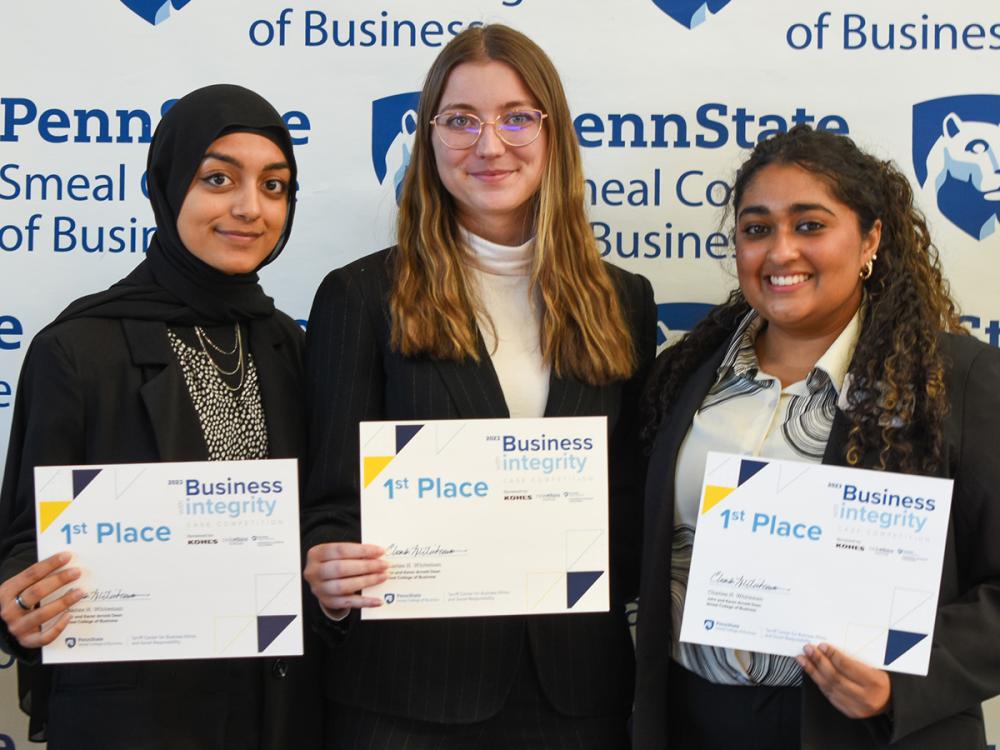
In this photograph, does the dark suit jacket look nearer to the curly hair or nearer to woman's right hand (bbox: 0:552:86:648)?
woman's right hand (bbox: 0:552:86:648)

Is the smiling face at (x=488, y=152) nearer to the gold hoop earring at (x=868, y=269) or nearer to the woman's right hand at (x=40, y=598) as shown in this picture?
the gold hoop earring at (x=868, y=269)

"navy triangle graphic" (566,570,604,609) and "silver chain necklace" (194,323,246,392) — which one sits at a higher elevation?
"silver chain necklace" (194,323,246,392)

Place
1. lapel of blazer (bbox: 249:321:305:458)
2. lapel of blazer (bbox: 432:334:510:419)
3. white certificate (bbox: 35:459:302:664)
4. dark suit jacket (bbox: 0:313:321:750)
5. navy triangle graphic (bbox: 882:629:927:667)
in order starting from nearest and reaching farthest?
navy triangle graphic (bbox: 882:629:927:667), white certificate (bbox: 35:459:302:664), dark suit jacket (bbox: 0:313:321:750), lapel of blazer (bbox: 432:334:510:419), lapel of blazer (bbox: 249:321:305:458)

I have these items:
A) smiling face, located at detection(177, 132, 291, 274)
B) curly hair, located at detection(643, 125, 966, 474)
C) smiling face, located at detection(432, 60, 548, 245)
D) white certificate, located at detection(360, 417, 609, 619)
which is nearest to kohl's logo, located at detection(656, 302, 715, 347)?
curly hair, located at detection(643, 125, 966, 474)

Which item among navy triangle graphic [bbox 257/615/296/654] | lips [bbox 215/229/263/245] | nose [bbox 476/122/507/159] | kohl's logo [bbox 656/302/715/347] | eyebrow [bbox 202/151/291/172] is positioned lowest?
navy triangle graphic [bbox 257/615/296/654]

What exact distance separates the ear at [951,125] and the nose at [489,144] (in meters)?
1.52

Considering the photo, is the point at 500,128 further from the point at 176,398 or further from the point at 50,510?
the point at 50,510

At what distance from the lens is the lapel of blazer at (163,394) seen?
2.13 meters

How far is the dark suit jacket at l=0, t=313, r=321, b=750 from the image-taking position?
2088 mm

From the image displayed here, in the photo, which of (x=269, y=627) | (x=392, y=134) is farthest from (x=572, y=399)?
(x=392, y=134)

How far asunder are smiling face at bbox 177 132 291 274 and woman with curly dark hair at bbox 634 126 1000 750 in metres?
1.00

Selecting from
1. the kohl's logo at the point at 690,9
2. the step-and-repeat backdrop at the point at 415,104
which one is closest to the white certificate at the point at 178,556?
the step-and-repeat backdrop at the point at 415,104

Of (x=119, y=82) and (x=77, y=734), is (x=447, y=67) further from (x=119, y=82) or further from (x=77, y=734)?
(x=77, y=734)
